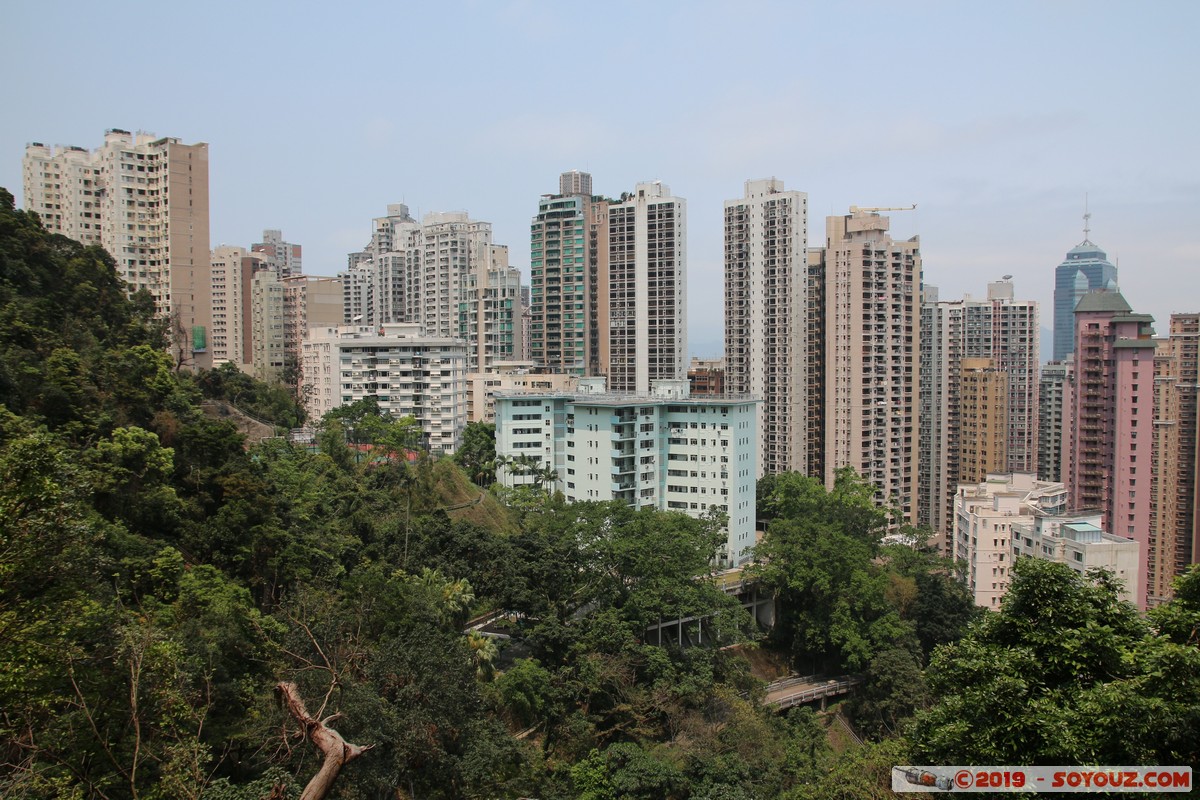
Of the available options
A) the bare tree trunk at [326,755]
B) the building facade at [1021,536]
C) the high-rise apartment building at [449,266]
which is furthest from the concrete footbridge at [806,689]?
the high-rise apartment building at [449,266]

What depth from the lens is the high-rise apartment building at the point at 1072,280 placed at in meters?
92.8

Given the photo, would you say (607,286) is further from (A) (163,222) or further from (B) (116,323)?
(B) (116,323)

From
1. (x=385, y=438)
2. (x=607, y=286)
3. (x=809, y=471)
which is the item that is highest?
(x=607, y=286)

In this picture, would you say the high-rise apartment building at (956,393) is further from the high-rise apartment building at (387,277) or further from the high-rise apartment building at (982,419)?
the high-rise apartment building at (387,277)

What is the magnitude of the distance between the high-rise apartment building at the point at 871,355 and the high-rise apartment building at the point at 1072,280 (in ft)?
208

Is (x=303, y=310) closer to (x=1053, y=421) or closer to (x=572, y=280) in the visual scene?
(x=572, y=280)

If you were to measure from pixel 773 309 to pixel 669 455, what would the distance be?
11992 millimetres

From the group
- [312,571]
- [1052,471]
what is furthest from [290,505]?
[1052,471]

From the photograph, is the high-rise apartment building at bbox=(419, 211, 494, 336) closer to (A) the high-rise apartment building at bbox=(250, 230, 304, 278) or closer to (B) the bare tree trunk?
(A) the high-rise apartment building at bbox=(250, 230, 304, 278)

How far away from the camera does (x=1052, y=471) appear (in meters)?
44.1

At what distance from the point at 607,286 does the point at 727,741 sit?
2980 centimetres

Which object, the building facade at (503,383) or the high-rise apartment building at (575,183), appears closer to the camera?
the building facade at (503,383)

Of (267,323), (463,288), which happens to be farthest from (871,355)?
(267,323)

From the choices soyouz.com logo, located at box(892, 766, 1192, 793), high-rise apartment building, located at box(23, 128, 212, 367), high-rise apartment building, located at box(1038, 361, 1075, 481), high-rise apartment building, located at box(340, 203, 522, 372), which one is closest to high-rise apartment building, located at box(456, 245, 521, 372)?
high-rise apartment building, located at box(340, 203, 522, 372)
